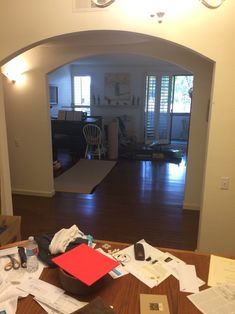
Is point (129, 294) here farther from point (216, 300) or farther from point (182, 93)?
point (182, 93)

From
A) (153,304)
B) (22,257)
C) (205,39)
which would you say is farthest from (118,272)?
→ (205,39)

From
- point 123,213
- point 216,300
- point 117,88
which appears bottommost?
point 123,213

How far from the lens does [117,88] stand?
834cm

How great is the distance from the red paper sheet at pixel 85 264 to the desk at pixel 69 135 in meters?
5.49

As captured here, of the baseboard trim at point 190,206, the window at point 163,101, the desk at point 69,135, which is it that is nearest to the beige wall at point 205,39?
the baseboard trim at point 190,206

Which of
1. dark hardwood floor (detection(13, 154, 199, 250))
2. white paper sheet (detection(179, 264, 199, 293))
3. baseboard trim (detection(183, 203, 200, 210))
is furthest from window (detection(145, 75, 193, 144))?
white paper sheet (detection(179, 264, 199, 293))

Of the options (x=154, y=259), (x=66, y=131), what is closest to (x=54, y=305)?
(x=154, y=259)

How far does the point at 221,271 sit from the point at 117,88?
7542 mm

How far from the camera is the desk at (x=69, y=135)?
21.8 feet

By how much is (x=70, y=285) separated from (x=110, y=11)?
193 centimetres

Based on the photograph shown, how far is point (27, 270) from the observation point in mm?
1312

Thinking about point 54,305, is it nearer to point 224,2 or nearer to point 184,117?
point 224,2

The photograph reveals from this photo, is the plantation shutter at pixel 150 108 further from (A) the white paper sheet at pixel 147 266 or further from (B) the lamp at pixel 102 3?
(A) the white paper sheet at pixel 147 266

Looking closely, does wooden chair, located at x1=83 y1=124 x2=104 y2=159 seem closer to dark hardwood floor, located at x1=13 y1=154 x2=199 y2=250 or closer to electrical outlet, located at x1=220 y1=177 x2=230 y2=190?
dark hardwood floor, located at x1=13 y1=154 x2=199 y2=250
